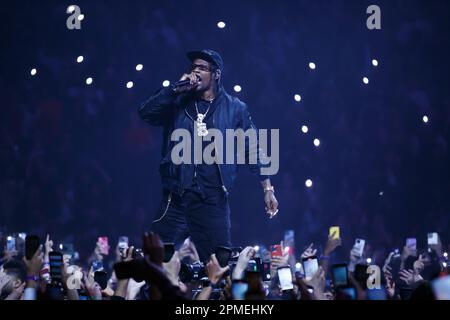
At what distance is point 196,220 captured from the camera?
27.0 feet

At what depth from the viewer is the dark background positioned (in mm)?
8906

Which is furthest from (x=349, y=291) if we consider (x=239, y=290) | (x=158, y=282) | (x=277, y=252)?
(x=277, y=252)

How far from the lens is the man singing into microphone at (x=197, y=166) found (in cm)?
824

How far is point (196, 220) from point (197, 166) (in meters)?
0.62

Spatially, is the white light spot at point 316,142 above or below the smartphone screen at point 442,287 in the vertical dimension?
above

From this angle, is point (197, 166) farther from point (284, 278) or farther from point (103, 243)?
point (284, 278)

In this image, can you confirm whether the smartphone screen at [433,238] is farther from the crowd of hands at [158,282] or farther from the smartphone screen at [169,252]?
the smartphone screen at [169,252]

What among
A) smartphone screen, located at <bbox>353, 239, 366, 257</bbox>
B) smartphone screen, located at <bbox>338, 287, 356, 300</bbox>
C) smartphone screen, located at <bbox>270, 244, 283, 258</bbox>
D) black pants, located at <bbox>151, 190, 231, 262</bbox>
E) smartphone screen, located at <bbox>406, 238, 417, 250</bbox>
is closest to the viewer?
smartphone screen, located at <bbox>338, 287, 356, 300</bbox>

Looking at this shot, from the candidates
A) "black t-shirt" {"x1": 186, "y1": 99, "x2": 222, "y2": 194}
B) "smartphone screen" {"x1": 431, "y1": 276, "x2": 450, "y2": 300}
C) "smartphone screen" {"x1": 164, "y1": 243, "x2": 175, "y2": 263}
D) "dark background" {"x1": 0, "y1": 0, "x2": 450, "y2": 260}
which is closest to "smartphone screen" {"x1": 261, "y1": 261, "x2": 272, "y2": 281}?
"smartphone screen" {"x1": 164, "y1": 243, "x2": 175, "y2": 263}

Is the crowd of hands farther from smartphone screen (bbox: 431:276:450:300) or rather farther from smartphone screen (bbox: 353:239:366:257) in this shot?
smartphone screen (bbox: 353:239:366:257)

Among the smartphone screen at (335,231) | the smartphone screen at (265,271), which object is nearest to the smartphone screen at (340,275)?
the smartphone screen at (265,271)

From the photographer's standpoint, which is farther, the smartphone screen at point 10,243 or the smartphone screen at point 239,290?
the smartphone screen at point 10,243

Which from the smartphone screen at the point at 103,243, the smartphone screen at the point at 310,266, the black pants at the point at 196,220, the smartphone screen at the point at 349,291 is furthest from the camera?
the smartphone screen at the point at 103,243
